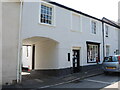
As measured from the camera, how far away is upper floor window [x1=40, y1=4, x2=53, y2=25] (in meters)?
10.3

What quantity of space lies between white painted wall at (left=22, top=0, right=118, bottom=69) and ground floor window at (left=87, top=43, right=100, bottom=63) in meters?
0.60

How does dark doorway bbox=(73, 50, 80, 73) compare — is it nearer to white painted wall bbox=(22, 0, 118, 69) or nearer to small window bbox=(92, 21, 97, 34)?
white painted wall bbox=(22, 0, 118, 69)

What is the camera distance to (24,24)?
8.90 metres

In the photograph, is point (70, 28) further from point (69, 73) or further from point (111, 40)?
point (111, 40)

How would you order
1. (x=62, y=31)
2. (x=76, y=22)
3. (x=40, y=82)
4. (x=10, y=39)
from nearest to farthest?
(x=10, y=39), (x=40, y=82), (x=62, y=31), (x=76, y=22)

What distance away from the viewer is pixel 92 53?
50.3 ft

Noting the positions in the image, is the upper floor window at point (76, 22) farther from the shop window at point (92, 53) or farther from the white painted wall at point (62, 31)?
the shop window at point (92, 53)

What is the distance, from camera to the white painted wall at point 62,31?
30.2 feet

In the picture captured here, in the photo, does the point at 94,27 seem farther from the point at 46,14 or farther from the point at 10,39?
the point at 10,39

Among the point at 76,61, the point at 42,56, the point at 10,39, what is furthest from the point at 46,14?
the point at 76,61

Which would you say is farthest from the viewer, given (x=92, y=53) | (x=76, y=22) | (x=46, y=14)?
(x=92, y=53)

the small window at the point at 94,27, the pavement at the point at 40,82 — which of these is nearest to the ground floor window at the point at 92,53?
the small window at the point at 94,27

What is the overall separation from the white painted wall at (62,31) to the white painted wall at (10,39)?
59 centimetres

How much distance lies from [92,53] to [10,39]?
31.9 ft
